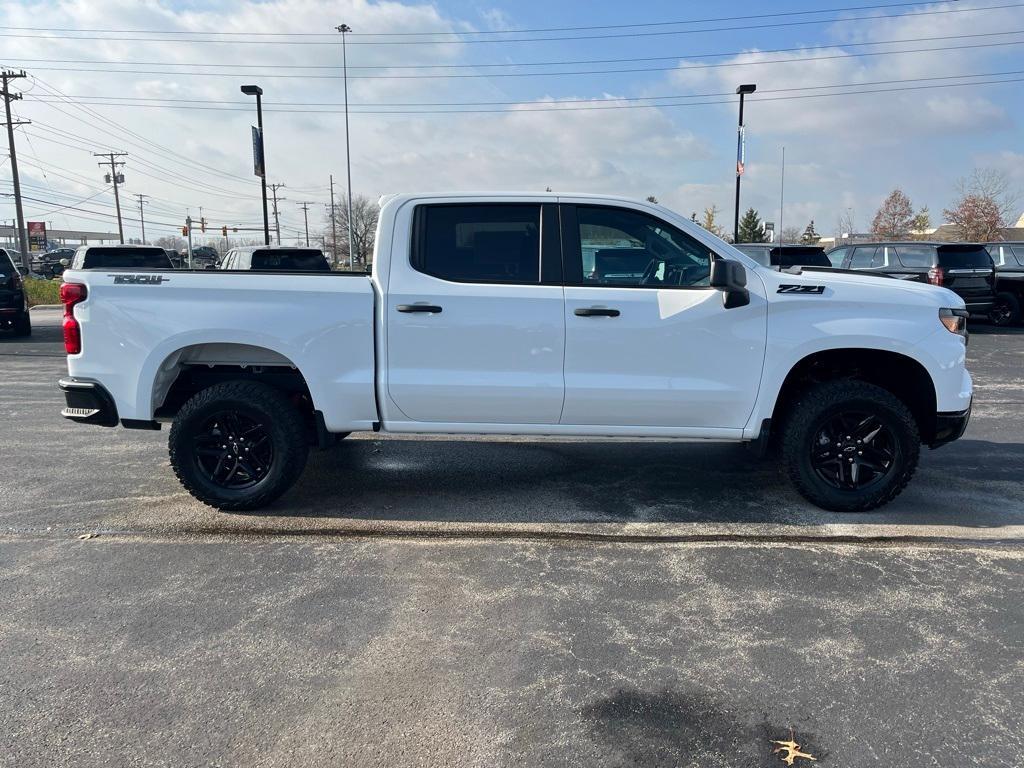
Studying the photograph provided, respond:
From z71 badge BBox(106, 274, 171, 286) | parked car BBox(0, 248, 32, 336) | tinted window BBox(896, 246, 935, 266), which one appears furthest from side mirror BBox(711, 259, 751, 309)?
parked car BBox(0, 248, 32, 336)

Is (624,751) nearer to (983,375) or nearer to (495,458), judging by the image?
(495,458)

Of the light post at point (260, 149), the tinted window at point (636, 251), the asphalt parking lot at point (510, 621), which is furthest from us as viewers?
the light post at point (260, 149)

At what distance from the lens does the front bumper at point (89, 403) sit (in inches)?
186

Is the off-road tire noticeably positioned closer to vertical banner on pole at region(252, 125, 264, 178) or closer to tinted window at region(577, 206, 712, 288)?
tinted window at region(577, 206, 712, 288)

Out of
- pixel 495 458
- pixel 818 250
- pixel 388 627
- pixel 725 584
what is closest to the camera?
pixel 388 627

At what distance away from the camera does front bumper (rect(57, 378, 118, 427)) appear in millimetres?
4730

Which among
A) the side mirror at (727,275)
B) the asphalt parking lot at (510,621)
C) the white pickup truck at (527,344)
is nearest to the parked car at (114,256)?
the asphalt parking lot at (510,621)

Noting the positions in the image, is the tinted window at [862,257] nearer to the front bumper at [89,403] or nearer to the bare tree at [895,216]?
the front bumper at [89,403]

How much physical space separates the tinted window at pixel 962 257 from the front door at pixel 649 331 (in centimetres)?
1330

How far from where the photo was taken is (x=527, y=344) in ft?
15.1

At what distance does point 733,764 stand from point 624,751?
1.19 ft

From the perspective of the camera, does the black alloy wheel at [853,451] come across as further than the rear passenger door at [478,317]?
Yes

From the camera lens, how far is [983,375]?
10555 millimetres

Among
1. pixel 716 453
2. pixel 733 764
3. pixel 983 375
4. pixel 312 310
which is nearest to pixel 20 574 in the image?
pixel 312 310
